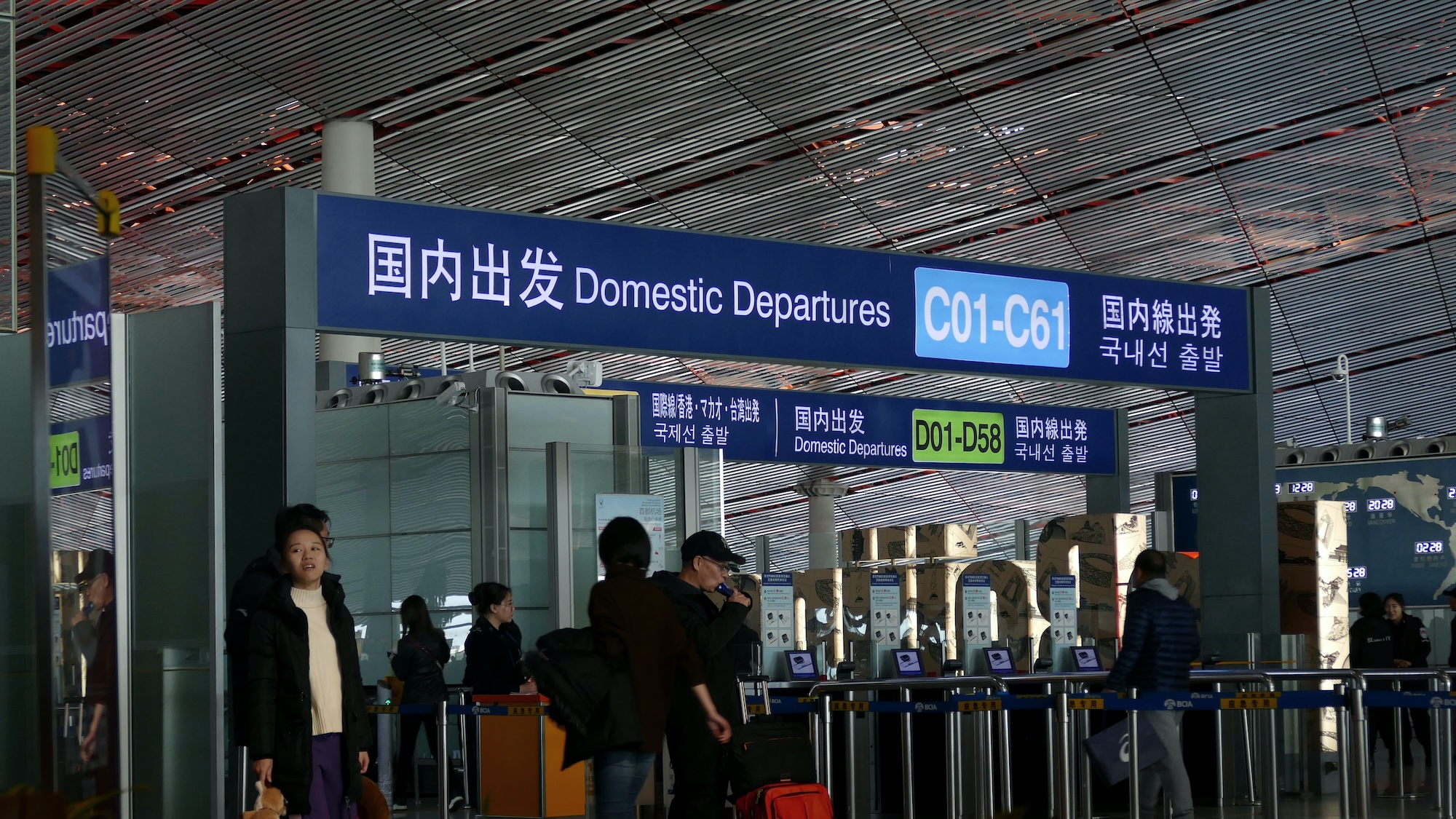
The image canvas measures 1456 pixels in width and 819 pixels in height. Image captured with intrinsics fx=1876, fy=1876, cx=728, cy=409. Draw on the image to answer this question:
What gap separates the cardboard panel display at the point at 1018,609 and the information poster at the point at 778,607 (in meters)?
1.32

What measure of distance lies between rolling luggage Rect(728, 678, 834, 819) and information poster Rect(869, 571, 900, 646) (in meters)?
6.56

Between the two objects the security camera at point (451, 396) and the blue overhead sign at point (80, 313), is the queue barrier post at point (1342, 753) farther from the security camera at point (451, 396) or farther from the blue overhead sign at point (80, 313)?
the blue overhead sign at point (80, 313)

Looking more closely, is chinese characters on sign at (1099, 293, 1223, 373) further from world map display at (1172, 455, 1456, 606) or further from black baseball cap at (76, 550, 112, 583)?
black baseball cap at (76, 550, 112, 583)

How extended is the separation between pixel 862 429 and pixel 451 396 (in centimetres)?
613

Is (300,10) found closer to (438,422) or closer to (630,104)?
(630,104)

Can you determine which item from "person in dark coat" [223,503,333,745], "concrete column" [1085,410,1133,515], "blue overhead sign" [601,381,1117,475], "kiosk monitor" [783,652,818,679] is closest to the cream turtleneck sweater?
"person in dark coat" [223,503,333,745]

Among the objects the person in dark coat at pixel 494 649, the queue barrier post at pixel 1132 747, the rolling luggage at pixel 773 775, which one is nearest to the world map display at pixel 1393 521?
the queue barrier post at pixel 1132 747

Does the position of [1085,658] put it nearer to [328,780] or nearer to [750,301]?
[750,301]

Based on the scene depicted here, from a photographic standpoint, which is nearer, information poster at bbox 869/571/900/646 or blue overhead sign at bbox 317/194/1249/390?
blue overhead sign at bbox 317/194/1249/390

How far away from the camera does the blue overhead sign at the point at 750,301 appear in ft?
27.8

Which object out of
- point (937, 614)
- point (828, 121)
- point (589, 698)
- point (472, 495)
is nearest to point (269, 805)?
point (589, 698)

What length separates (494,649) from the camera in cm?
1094

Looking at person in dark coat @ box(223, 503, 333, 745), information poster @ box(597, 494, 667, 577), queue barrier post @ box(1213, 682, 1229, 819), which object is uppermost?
information poster @ box(597, 494, 667, 577)

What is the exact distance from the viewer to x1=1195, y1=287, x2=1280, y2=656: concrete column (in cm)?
1201
